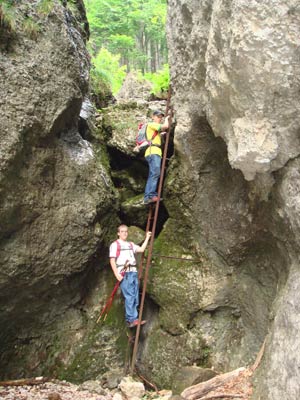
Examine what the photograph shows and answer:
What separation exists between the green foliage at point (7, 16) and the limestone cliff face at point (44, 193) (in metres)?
0.12

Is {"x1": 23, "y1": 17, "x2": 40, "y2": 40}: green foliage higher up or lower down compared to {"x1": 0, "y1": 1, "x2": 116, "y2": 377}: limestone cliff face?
higher up

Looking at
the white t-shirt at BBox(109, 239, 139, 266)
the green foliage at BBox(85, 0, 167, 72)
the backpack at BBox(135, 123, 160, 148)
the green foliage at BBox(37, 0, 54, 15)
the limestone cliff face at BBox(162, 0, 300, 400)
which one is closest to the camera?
the limestone cliff face at BBox(162, 0, 300, 400)

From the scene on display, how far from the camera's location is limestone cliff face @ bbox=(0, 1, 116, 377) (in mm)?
7531

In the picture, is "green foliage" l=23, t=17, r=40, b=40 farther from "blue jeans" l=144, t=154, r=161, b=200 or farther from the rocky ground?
the rocky ground

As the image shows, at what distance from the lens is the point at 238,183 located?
25.3 ft

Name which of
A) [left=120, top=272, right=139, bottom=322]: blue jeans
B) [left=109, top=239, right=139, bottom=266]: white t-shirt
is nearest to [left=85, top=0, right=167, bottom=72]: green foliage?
[left=109, top=239, right=139, bottom=266]: white t-shirt

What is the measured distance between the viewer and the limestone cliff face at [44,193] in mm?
7531

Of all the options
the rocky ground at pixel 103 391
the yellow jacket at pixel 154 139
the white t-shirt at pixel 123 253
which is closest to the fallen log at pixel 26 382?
the rocky ground at pixel 103 391

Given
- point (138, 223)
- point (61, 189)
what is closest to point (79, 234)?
point (61, 189)

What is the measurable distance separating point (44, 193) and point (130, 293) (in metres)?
2.83

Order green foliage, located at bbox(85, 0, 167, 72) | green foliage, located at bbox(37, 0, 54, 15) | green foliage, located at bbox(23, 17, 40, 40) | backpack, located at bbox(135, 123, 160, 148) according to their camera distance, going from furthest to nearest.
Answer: green foliage, located at bbox(85, 0, 167, 72) < backpack, located at bbox(135, 123, 160, 148) < green foliage, located at bbox(37, 0, 54, 15) < green foliage, located at bbox(23, 17, 40, 40)

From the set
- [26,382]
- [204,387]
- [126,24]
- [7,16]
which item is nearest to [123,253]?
[204,387]

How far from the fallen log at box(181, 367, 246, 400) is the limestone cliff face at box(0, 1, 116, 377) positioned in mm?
Result: 3418

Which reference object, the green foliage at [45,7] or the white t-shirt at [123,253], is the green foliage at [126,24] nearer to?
the green foliage at [45,7]
